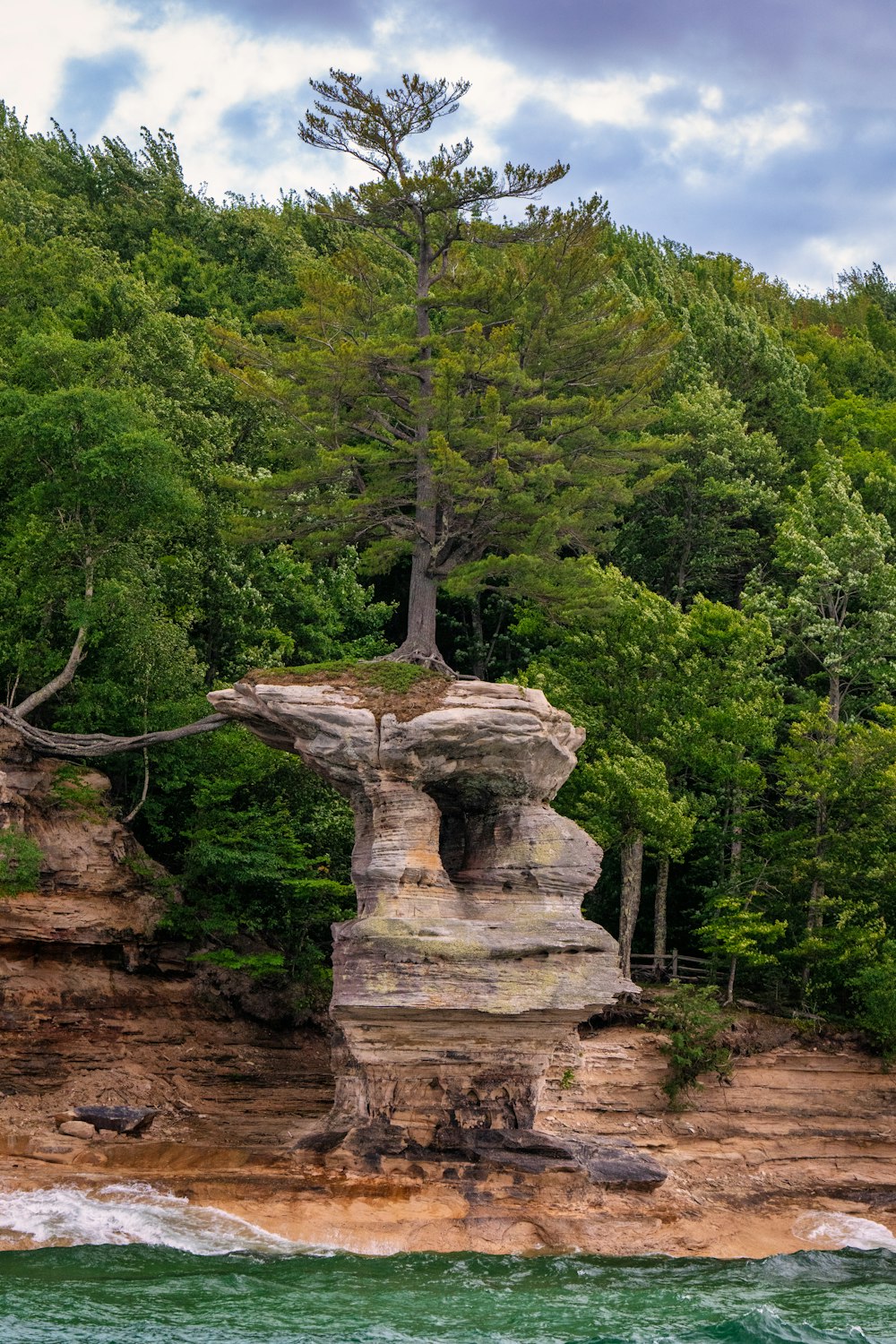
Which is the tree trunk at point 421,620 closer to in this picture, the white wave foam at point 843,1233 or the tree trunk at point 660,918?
the tree trunk at point 660,918

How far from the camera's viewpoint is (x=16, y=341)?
33.4 meters

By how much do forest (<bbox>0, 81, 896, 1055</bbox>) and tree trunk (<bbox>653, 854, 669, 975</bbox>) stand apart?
0.34 ft

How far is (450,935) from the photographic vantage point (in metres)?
24.7

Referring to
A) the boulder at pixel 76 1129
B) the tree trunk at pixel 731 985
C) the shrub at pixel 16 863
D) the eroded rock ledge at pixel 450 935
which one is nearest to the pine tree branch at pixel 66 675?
the shrub at pixel 16 863

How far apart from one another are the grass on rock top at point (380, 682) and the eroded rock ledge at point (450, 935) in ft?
0.27

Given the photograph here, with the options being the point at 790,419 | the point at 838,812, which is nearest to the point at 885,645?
the point at 838,812

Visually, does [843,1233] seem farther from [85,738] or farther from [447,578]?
[85,738]

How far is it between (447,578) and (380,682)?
12.1 ft

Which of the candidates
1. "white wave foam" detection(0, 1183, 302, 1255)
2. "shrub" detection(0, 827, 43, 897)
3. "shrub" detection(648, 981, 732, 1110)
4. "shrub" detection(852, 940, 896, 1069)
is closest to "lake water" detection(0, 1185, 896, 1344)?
"white wave foam" detection(0, 1183, 302, 1255)

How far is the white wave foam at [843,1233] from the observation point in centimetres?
2509

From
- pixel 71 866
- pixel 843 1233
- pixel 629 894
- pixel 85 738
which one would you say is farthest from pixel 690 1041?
pixel 85 738

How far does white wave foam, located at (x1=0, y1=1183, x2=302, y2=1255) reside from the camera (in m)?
21.8

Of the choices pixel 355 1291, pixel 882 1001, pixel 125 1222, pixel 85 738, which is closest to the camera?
pixel 355 1291

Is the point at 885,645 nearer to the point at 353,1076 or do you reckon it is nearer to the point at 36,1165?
Answer: the point at 353,1076
